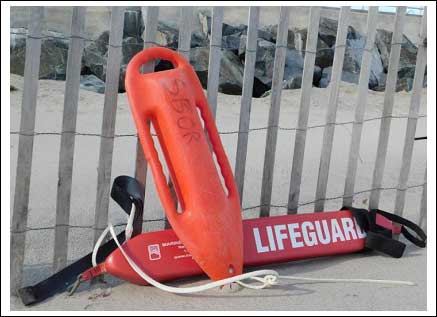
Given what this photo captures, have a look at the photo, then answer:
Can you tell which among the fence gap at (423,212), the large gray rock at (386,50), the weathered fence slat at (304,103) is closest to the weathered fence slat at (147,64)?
the weathered fence slat at (304,103)

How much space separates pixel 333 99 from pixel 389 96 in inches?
13.6

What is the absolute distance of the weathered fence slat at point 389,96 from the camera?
3.01 meters

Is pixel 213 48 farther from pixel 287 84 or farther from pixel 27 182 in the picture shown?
pixel 287 84

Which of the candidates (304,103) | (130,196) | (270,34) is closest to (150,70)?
(130,196)

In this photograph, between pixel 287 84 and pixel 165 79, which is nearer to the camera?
pixel 165 79

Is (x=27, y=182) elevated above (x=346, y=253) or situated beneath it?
elevated above

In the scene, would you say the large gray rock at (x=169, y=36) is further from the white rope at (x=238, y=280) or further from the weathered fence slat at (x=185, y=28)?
the white rope at (x=238, y=280)

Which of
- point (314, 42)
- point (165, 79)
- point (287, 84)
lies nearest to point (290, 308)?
point (165, 79)

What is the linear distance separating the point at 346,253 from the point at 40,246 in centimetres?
149

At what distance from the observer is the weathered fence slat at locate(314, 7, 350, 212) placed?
288 cm

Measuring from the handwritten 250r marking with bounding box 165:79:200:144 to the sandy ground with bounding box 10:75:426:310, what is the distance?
2.02ft

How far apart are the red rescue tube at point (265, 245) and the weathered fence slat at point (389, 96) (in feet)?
1.17

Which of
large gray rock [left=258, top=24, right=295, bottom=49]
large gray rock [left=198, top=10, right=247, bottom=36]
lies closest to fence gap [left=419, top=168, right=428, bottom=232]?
large gray rock [left=198, top=10, right=247, bottom=36]

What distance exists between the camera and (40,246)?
2879 millimetres
